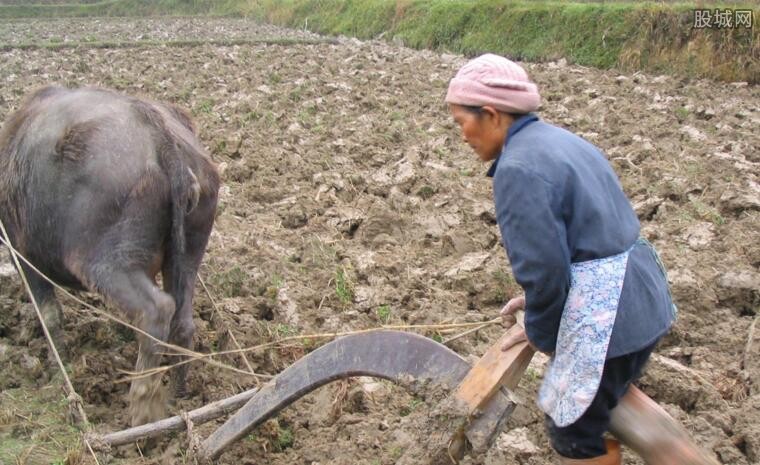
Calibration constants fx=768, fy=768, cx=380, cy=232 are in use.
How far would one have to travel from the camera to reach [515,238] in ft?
8.11

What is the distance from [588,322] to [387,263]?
307cm

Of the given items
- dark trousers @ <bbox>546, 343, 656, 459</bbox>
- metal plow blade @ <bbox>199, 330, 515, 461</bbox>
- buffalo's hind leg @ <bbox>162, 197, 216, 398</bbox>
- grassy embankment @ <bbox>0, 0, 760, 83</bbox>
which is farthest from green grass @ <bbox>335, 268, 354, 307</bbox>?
grassy embankment @ <bbox>0, 0, 760, 83</bbox>

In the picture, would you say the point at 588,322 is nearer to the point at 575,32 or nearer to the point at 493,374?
the point at 493,374

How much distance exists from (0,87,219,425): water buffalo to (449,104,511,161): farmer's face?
1.77m

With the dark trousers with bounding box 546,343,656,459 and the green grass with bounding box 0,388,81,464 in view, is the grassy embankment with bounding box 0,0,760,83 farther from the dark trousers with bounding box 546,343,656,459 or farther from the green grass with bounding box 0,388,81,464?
the green grass with bounding box 0,388,81,464

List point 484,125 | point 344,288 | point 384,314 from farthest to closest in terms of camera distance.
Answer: point 344,288 < point 384,314 < point 484,125

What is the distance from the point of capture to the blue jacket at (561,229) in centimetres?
246

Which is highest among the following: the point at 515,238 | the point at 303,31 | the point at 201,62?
the point at 515,238

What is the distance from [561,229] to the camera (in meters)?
2.47

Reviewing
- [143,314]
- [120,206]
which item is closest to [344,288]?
[143,314]

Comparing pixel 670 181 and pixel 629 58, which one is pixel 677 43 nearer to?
pixel 629 58

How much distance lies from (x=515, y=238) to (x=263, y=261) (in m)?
3.62

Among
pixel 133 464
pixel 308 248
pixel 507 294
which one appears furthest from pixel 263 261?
pixel 133 464

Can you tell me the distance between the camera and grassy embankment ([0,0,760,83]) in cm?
1278
